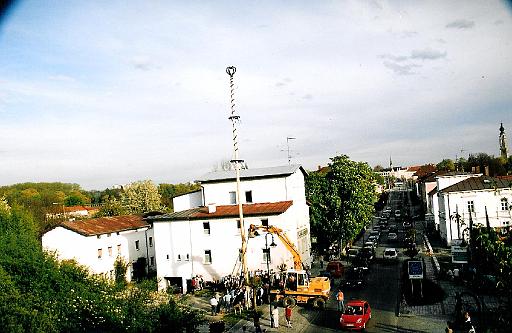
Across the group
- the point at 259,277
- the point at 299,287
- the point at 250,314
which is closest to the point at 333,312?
the point at 299,287

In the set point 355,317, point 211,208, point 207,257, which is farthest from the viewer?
point 211,208

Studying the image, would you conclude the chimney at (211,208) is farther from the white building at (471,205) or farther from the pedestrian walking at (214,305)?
the white building at (471,205)

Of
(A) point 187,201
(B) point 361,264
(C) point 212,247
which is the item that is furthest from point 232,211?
(B) point 361,264

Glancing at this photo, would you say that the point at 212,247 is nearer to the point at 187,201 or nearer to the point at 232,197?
the point at 232,197

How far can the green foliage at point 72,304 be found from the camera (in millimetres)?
14039

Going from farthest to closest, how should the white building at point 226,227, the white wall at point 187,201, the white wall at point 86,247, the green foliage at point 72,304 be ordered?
the white wall at point 187,201 → the white wall at point 86,247 → the white building at point 226,227 → the green foliage at point 72,304

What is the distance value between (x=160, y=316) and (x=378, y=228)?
54062 millimetres

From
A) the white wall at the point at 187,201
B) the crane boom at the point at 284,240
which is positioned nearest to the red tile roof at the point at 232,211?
the crane boom at the point at 284,240

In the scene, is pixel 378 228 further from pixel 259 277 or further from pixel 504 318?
pixel 504 318

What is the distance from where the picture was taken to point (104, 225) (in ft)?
123

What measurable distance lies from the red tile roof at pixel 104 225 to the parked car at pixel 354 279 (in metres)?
17.7

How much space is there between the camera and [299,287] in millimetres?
25312

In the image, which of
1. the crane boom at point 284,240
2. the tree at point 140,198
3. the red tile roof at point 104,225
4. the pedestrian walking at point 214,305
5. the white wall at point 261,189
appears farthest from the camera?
the tree at point 140,198

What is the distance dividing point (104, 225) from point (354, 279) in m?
19.7
